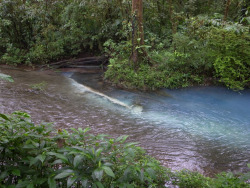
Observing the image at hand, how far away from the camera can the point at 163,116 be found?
6.60 m

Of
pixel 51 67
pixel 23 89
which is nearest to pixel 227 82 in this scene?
pixel 23 89

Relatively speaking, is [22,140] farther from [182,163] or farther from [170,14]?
[170,14]

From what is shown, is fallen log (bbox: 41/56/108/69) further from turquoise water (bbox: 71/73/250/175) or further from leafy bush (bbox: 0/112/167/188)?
leafy bush (bbox: 0/112/167/188)

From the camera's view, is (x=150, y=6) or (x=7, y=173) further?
(x=150, y=6)

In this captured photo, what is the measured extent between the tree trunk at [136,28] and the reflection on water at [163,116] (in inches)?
77.8

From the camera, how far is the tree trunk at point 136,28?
9.60 m

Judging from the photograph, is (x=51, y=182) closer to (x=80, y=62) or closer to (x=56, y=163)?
(x=56, y=163)

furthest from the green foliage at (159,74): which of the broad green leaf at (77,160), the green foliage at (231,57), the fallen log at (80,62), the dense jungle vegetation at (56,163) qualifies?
the broad green leaf at (77,160)

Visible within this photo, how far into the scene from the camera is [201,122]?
622cm

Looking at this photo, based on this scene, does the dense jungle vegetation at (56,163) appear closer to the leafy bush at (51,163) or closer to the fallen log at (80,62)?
the leafy bush at (51,163)

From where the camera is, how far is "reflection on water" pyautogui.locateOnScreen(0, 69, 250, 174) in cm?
464

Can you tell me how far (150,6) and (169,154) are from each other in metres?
10.3

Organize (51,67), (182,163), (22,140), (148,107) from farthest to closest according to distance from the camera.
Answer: (51,67) < (148,107) < (182,163) < (22,140)

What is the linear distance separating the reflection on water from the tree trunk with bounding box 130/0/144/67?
1976 millimetres
